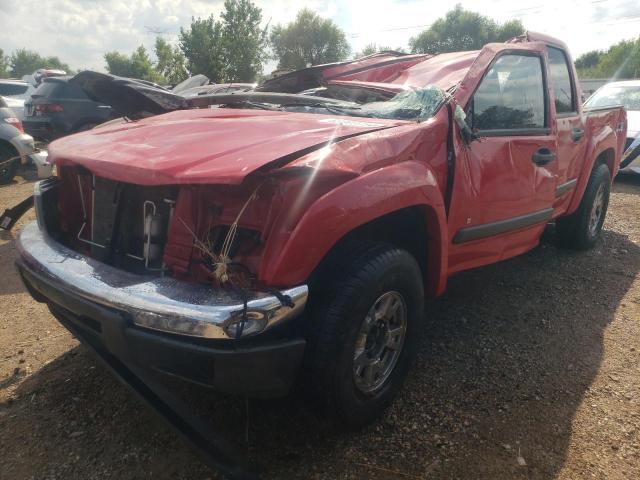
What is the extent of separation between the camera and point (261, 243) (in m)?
1.87

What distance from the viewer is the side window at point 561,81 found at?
12.5 ft

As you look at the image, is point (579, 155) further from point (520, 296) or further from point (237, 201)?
point (237, 201)

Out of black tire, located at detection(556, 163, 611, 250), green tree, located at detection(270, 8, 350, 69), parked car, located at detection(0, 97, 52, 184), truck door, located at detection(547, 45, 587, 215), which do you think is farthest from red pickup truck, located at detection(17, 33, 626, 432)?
green tree, located at detection(270, 8, 350, 69)

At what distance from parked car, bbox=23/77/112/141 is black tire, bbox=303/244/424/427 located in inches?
385

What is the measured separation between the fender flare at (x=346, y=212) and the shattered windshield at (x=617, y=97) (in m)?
8.23

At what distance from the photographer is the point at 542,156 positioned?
Answer: 3.27m

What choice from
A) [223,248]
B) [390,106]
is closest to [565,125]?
[390,106]

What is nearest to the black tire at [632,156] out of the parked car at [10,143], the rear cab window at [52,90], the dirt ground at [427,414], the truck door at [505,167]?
the dirt ground at [427,414]

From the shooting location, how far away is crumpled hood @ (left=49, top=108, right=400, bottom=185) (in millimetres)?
1801

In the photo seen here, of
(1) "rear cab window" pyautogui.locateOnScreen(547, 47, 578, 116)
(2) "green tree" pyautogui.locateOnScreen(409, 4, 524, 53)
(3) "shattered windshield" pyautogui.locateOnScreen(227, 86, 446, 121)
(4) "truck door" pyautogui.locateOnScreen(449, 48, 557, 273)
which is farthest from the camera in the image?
(2) "green tree" pyautogui.locateOnScreen(409, 4, 524, 53)

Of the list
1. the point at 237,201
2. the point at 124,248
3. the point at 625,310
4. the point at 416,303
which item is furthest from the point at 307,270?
the point at 625,310

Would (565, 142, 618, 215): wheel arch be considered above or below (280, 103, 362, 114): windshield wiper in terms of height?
below

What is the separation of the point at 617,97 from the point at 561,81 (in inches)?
262

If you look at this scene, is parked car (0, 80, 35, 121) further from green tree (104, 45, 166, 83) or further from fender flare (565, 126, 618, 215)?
green tree (104, 45, 166, 83)
